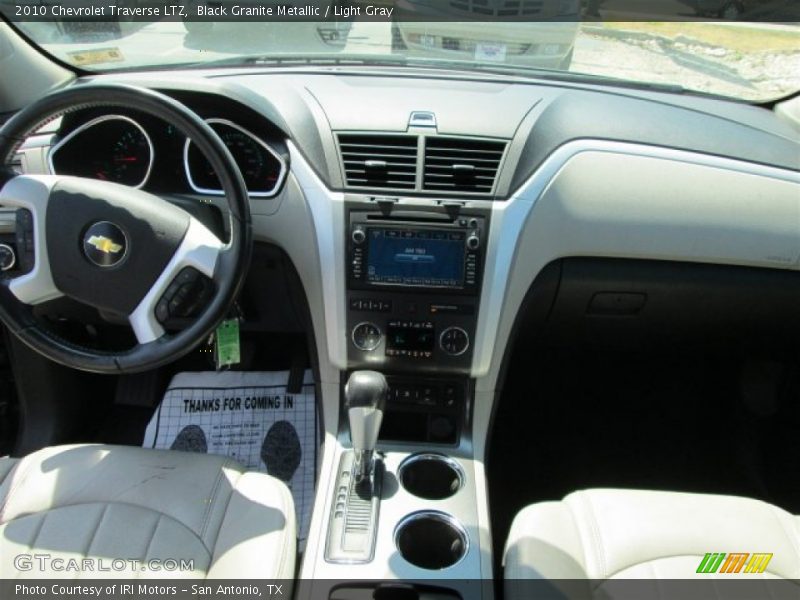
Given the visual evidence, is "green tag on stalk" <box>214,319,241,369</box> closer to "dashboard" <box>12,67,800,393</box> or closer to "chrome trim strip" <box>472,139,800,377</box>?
"dashboard" <box>12,67,800,393</box>

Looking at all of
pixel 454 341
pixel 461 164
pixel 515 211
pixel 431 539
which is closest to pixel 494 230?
pixel 515 211

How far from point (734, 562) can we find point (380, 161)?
1215 mm

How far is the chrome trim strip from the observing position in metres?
1.63

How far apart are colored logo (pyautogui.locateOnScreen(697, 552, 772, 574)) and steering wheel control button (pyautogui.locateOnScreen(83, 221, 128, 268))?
1.42 metres

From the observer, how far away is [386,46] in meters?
2.15

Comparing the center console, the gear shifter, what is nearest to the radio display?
the center console

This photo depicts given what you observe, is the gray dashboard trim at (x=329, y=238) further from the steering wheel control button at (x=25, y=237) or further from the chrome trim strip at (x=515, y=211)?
the steering wheel control button at (x=25, y=237)

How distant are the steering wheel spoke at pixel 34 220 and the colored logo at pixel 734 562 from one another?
1560 millimetres

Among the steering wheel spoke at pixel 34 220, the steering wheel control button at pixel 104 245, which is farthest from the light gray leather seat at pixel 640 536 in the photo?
the steering wheel spoke at pixel 34 220

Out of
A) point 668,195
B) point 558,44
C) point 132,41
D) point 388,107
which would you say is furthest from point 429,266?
point 132,41

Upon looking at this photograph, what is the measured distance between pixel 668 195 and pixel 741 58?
39.7 inches

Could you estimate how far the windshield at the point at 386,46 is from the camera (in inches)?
83.4

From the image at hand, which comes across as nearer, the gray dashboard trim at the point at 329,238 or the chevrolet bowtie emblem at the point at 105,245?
the chevrolet bowtie emblem at the point at 105,245

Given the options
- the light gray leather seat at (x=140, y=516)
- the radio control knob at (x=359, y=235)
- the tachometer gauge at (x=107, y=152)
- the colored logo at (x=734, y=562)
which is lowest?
the light gray leather seat at (x=140, y=516)
